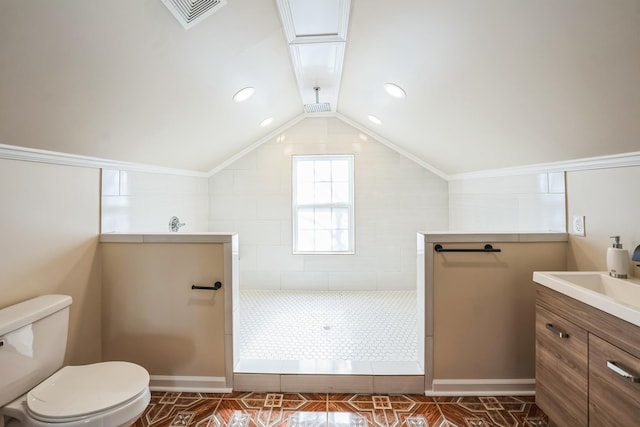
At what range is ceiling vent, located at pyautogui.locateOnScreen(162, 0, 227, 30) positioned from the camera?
52.6 inches

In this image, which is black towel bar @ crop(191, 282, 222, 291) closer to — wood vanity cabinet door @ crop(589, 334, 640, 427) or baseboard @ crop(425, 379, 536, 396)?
baseboard @ crop(425, 379, 536, 396)

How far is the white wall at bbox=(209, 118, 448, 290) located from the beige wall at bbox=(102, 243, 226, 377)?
1.79 metres

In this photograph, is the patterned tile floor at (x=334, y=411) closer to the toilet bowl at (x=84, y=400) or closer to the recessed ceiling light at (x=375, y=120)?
the toilet bowl at (x=84, y=400)

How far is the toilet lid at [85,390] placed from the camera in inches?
48.6

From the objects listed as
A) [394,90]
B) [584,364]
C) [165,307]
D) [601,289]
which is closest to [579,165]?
[601,289]

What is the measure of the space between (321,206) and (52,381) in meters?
2.88

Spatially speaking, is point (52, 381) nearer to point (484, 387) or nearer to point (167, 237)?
point (167, 237)

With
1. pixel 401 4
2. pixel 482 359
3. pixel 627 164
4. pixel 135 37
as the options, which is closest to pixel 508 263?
pixel 482 359

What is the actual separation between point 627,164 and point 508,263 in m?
0.78

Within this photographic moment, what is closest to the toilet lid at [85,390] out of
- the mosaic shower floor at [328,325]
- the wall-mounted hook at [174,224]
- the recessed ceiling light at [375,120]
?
the mosaic shower floor at [328,325]

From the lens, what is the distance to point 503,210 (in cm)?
265

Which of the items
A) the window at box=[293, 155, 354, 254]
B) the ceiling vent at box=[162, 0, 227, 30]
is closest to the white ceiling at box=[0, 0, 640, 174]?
the ceiling vent at box=[162, 0, 227, 30]

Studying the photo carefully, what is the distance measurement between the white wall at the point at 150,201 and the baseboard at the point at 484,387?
7.83 ft

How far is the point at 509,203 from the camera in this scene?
257 centimetres
